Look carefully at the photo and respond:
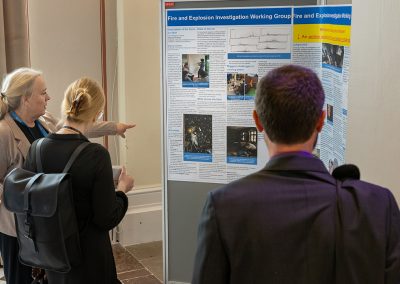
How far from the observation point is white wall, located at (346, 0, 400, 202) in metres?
1.78

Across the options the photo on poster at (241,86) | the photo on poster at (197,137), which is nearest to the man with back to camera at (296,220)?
the photo on poster at (241,86)

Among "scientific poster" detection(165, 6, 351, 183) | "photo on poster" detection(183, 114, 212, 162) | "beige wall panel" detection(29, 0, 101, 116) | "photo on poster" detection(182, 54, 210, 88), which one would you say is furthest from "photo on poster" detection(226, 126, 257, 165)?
"beige wall panel" detection(29, 0, 101, 116)

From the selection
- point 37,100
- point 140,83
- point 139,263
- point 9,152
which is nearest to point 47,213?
point 9,152

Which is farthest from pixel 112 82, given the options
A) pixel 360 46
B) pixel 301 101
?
pixel 301 101

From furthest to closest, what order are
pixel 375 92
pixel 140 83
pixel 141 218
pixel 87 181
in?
1. pixel 141 218
2. pixel 140 83
3. pixel 87 181
4. pixel 375 92

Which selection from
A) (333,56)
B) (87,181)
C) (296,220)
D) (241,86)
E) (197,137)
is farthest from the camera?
(197,137)

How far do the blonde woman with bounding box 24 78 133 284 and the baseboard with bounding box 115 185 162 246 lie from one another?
195 centimetres

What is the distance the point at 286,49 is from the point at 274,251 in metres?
1.76

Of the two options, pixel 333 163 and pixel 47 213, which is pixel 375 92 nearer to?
pixel 333 163

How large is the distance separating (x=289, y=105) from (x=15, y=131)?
1.70m

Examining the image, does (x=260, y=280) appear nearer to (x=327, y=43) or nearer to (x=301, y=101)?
(x=301, y=101)

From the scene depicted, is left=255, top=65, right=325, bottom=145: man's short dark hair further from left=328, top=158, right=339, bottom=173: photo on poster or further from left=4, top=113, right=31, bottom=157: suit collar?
left=4, top=113, right=31, bottom=157: suit collar

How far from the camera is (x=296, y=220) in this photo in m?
1.10

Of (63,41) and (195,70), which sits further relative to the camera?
(63,41)
